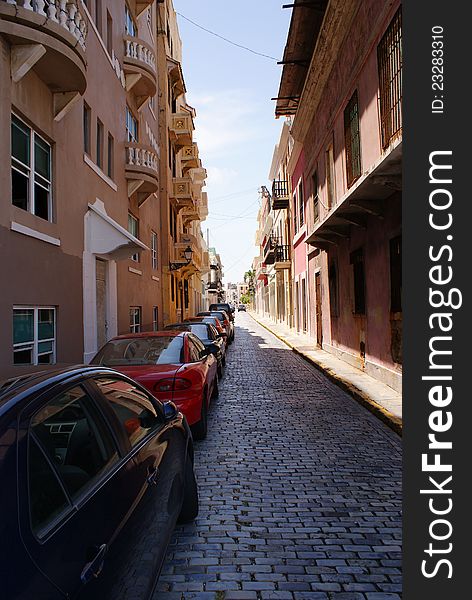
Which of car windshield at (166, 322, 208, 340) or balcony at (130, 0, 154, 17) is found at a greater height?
balcony at (130, 0, 154, 17)

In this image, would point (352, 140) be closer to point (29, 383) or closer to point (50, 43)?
point (50, 43)

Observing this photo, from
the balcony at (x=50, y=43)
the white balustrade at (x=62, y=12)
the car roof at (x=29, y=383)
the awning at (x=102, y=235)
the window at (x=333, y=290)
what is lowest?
the car roof at (x=29, y=383)

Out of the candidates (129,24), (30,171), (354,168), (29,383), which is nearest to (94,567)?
(29,383)

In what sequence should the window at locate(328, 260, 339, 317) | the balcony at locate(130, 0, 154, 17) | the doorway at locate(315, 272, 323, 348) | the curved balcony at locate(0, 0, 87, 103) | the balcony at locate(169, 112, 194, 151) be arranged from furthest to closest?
the balcony at locate(169, 112, 194, 151) → the doorway at locate(315, 272, 323, 348) → the balcony at locate(130, 0, 154, 17) → the window at locate(328, 260, 339, 317) → the curved balcony at locate(0, 0, 87, 103)

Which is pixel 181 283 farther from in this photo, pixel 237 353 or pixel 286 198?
pixel 237 353

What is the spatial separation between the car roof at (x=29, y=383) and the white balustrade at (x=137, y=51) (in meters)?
14.0

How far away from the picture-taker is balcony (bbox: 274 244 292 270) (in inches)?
1126

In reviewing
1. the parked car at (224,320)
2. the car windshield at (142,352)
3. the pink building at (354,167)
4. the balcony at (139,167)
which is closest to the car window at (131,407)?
the car windshield at (142,352)

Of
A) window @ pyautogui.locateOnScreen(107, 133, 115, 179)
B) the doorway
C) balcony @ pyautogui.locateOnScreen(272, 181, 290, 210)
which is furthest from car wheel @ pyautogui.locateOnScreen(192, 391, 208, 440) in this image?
balcony @ pyautogui.locateOnScreen(272, 181, 290, 210)

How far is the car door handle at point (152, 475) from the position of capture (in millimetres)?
2723

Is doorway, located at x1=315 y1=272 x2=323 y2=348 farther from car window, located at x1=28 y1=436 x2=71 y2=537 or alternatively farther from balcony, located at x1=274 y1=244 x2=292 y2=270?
car window, located at x1=28 y1=436 x2=71 y2=537

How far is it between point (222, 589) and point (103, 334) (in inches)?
369

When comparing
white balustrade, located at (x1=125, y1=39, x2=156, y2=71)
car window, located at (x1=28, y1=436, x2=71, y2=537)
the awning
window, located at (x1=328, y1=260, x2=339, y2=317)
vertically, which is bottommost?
car window, located at (x1=28, y1=436, x2=71, y2=537)

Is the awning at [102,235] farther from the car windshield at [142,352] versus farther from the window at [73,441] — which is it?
the window at [73,441]
